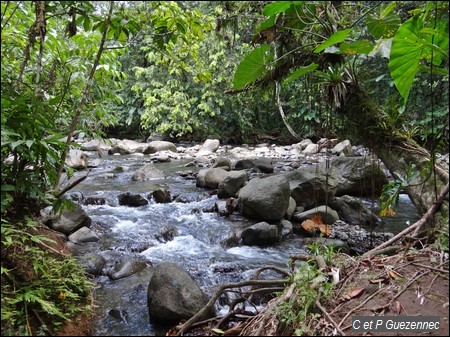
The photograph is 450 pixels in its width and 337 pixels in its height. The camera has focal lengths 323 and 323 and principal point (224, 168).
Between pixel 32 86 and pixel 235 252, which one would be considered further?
pixel 235 252

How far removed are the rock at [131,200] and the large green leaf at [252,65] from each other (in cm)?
427

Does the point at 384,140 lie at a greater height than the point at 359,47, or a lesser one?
lesser

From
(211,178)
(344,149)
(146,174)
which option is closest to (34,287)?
(211,178)

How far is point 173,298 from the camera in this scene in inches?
111

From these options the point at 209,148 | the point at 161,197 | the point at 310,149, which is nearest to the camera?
the point at 161,197

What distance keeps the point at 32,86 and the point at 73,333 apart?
6.43ft

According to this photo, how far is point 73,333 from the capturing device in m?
Answer: 2.25

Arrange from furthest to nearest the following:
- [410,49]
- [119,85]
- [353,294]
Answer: [119,85] < [410,49] < [353,294]

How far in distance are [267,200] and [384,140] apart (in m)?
2.62

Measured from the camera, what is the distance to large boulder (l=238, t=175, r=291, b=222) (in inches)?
222

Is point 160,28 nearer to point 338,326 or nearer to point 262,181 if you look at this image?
point 338,326

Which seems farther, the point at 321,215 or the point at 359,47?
the point at 321,215

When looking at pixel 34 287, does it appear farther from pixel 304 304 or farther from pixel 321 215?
pixel 321 215

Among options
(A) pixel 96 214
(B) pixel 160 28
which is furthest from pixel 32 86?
(A) pixel 96 214
